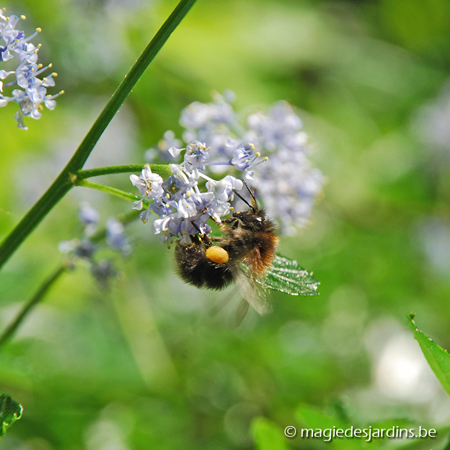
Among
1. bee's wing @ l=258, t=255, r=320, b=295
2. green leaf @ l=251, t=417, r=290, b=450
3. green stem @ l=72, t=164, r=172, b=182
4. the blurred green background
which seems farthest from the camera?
the blurred green background

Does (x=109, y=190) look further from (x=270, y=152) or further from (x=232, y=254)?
(x=270, y=152)

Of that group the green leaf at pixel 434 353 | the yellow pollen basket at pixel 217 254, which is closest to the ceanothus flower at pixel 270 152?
the yellow pollen basket at pixel 217 254

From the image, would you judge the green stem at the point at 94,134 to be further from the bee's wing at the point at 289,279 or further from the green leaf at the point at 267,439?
the green leaf at the point at 267,439

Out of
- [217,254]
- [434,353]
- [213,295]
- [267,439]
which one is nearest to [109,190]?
[217,254]

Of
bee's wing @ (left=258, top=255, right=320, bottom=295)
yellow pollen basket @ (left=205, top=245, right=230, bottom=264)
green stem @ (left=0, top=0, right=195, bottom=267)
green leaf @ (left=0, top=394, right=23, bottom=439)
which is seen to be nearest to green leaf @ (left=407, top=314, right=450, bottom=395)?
bee's wing @ (left=258, top=255, right=320, bottom=295)

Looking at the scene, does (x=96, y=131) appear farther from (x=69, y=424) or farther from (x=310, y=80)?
(x=310, y=80)

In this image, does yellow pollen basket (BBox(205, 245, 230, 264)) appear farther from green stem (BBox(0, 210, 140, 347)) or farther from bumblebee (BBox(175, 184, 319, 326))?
green stem (BBox(0, 210, 140, 347))
